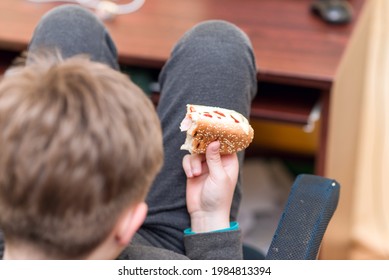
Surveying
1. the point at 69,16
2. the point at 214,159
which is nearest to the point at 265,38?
the point at 69,16

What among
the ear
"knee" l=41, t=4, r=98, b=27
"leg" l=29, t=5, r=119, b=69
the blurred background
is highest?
"knee" l=41, t=4, r=98, b=27

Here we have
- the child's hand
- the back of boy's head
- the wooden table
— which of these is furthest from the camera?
the wooden table

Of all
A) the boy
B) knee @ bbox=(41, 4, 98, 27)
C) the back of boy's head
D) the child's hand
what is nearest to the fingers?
the child's hand

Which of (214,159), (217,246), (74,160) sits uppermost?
(74,160)

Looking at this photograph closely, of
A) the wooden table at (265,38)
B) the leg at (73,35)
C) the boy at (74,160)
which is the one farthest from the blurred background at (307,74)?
the boy at (74,160)

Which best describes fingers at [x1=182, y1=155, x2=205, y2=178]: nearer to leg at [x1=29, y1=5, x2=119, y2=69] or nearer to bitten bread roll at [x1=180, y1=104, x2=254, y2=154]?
bitten bread roll at [x1=180, y1=104, x2=254, y2=154]

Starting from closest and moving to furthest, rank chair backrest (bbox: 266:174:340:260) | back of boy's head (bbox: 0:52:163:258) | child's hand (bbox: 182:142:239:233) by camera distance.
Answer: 1. back of boy's head (bbox: 0:52:163:258)
2. chair backrest (bbox: 266:174:340:260)
3. child's hand (bbox: 182:142:239:233)

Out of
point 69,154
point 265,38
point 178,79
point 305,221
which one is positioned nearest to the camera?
point 69,154

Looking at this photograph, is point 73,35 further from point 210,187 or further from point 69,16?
point 210,187
